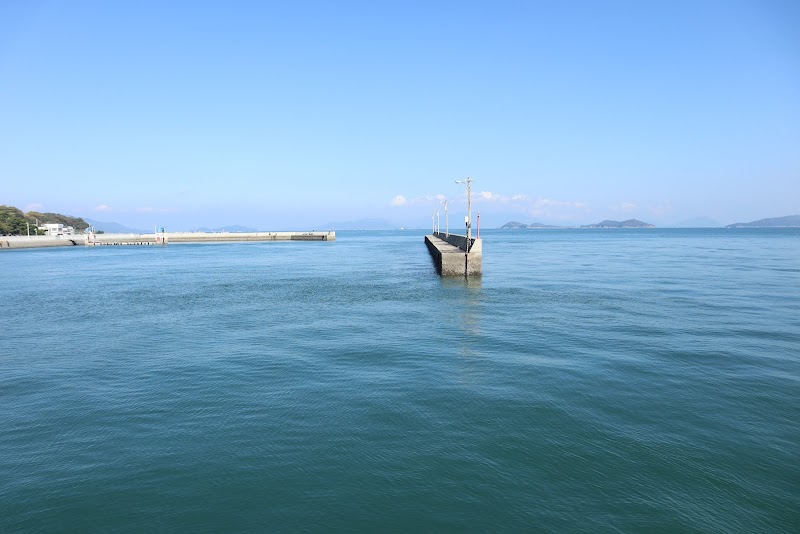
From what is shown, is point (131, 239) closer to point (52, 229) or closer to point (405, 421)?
point (52, 229)

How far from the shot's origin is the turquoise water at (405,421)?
7.71 m

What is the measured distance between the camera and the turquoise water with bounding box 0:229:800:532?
7.71 m

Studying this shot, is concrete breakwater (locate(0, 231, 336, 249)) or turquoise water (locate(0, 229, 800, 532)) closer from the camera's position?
turquoise water (locate(0, 229, 800, 532))

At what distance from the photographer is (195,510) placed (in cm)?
771

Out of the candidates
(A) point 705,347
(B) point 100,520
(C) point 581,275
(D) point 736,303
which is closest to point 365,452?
(B) point 100,520

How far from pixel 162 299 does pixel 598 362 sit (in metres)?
25.9

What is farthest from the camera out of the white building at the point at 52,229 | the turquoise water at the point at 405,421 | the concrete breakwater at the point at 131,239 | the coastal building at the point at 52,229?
the white building at the point at 52,229

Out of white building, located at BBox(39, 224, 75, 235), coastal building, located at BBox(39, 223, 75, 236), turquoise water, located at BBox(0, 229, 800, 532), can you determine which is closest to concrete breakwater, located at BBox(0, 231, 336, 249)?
coastal building, located at BBox(39, 223, 75, 236)

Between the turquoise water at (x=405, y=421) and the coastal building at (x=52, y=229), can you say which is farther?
the coastal building at (x=52, y=229)

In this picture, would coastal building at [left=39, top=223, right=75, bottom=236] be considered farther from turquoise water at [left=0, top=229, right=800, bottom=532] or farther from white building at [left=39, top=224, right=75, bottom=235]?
turquoise water at [left=0, top=229, right=800, bottom=532]

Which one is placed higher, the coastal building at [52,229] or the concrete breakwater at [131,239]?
the coastal building at [52,229]

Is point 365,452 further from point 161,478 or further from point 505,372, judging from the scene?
point 505,372

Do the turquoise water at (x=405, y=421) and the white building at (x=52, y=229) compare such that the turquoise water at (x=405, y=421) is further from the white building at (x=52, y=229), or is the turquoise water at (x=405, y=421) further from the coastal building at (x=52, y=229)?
the white building at (x=52, y=229)

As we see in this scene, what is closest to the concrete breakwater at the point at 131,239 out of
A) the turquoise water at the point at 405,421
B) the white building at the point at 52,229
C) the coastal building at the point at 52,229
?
the coastal building at the point at 52,229
